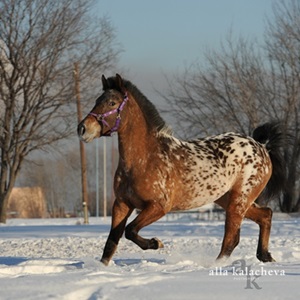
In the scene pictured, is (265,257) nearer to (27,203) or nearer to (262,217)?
(262,217)

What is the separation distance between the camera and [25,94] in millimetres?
29469

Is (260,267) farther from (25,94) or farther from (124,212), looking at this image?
(25,94)

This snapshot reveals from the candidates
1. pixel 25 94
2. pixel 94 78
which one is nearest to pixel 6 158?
pixel 25 94

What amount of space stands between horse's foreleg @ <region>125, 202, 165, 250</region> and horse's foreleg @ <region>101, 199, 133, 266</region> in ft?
1.00

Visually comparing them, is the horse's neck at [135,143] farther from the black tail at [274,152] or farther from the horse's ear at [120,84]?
the black tail at [274,152]

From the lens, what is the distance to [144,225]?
30.8 ft

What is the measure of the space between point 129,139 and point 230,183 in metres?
1.68

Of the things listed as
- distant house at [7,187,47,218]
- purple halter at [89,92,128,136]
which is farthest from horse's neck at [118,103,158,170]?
distant house at [7,187,47,218]

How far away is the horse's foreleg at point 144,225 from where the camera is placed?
30.6 feet

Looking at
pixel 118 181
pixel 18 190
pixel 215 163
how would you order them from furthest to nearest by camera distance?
pixel 18 190
pixel 215 163
pixel 118 181

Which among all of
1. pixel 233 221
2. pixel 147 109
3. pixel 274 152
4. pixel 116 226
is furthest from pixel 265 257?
pixel 147 109

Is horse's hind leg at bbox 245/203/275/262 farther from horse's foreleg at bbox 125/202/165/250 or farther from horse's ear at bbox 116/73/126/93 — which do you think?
horse's ear at bbox 116/73/126/93

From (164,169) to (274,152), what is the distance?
262cm

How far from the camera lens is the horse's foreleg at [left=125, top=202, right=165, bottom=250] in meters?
9.33
